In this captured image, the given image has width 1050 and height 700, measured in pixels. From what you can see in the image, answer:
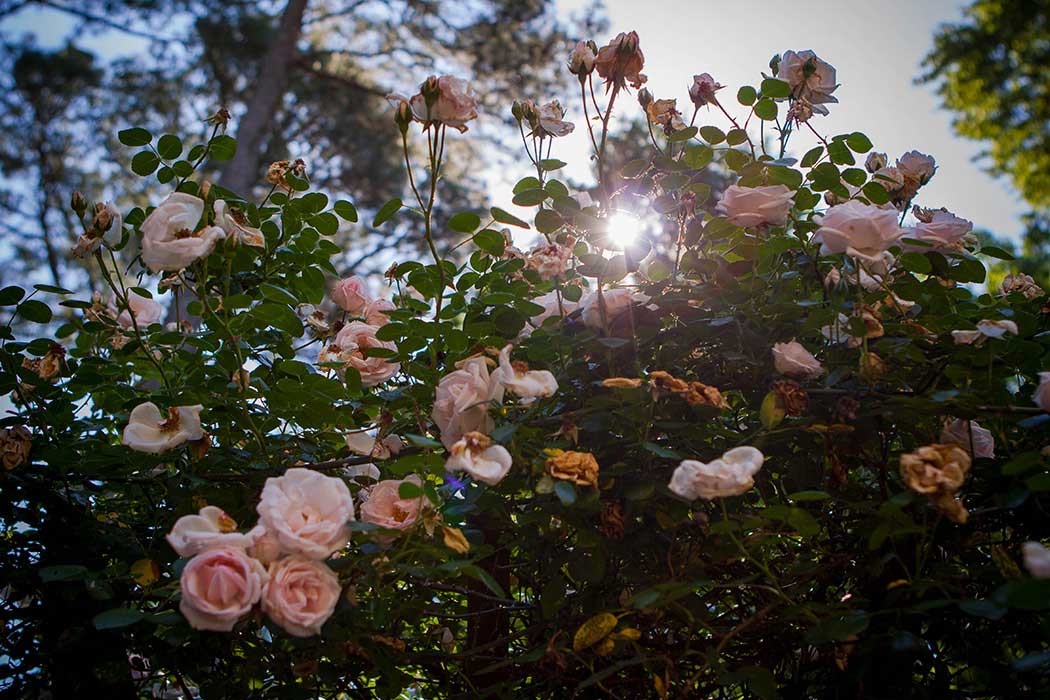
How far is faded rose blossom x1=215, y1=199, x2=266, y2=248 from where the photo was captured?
1.01 m

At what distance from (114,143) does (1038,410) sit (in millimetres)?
9490

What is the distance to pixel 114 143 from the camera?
848 centimetres

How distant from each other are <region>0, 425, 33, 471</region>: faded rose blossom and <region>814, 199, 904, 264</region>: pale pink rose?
113cm

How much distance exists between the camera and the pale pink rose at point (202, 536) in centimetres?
78

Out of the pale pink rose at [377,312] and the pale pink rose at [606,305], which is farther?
the pale pink rose at [377,312]

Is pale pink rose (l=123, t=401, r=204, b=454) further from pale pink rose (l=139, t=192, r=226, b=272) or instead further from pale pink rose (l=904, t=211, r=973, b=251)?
pale pink rose (l=904, t=211, r=973, b=251)

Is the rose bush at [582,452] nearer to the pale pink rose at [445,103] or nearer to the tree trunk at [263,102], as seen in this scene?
the pale pink rose at [445,103]

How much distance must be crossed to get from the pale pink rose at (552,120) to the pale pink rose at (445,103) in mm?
255

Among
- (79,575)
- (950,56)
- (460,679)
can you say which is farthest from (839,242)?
(950,56)

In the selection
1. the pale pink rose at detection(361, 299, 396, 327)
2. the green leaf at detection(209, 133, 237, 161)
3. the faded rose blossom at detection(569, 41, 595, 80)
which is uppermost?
Answer: the faded rose blossom at detection(569, 41, 595, 80)

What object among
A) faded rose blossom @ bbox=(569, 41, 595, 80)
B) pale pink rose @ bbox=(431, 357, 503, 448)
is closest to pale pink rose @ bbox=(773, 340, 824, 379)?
pale pink rose @ bbox=(431, 357, 503, 448)

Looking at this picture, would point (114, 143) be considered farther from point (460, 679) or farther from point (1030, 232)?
A: point (1030, 232)

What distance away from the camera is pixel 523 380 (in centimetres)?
89

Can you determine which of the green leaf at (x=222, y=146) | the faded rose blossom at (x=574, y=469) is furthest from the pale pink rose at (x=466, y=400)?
the green leaf at (x=222, y=146)
